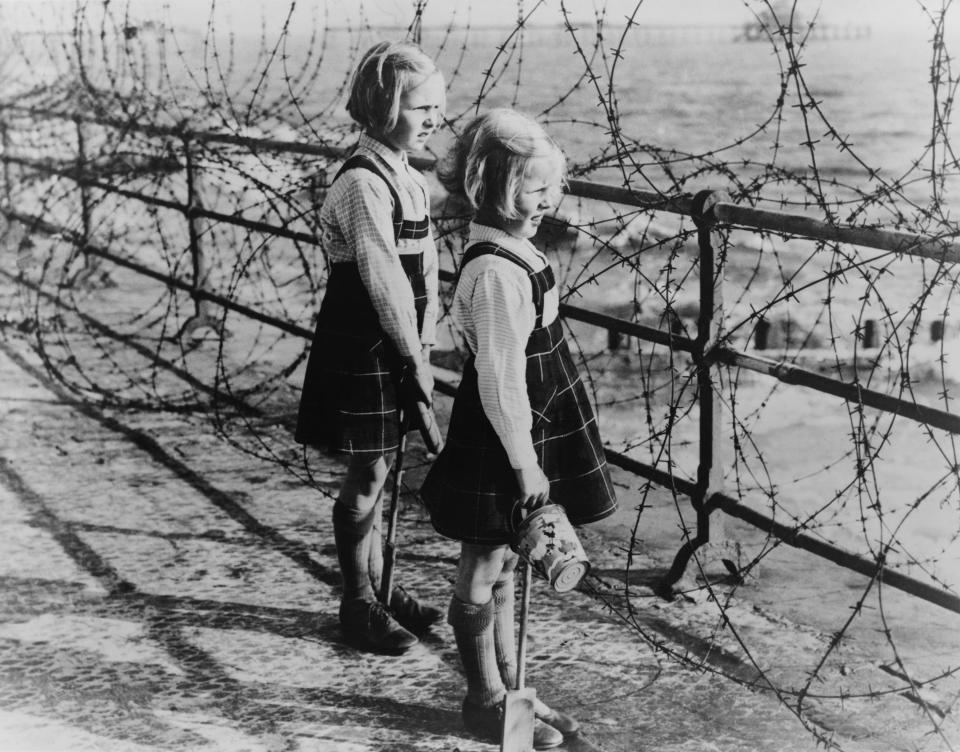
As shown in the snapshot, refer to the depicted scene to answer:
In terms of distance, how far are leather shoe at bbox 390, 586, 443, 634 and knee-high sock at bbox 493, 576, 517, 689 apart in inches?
20.0

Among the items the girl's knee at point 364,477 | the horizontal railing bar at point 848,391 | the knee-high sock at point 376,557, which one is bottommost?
the knee-high sock at point 376,557

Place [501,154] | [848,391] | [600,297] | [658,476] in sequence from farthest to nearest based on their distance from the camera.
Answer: [600,297]
[658,476]
[848,391]
[501,154]

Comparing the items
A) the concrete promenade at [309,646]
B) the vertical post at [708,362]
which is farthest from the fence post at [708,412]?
the concrete promenade at [309,646]

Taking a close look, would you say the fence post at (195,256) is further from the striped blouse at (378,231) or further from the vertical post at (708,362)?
the vertical post at (708,362)

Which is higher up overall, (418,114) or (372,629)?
(418,114)

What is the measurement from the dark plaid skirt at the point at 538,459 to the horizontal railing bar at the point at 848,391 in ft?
2.20

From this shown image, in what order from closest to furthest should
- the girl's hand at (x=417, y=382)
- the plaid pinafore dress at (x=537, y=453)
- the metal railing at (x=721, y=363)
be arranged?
the plaid pinafore dress at (x=537, y=453)
the metal railing at (x=721, y=363)
the girl's hand at (x=417, y=382)

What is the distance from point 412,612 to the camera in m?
3.01

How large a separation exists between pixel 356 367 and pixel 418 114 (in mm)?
631

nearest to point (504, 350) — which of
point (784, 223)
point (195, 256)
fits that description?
point (784, 223)

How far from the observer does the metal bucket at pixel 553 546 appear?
2.15 m

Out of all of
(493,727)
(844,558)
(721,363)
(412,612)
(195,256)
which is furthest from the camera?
(195,256)

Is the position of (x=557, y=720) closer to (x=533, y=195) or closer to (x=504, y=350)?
(x=504, y=350)

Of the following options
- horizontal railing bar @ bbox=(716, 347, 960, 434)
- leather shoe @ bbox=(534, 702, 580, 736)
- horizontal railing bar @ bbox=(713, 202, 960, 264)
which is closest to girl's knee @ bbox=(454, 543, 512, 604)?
leather shoe @ bbox=(534, 702, 580, 736)
